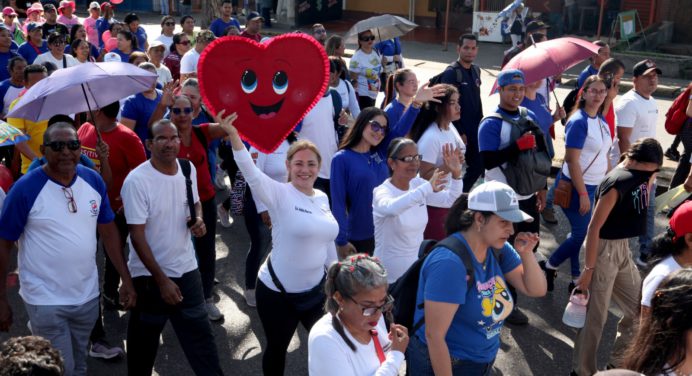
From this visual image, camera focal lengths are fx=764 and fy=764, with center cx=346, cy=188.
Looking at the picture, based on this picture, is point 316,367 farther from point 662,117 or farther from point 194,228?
point 662,117

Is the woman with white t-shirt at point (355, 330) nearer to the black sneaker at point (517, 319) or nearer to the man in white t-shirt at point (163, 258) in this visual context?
the man in white t-shirt at point (163, 258)

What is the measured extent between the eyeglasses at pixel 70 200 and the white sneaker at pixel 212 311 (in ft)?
6.31

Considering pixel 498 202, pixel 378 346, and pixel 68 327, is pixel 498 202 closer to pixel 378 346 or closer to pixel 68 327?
pixel 378 346

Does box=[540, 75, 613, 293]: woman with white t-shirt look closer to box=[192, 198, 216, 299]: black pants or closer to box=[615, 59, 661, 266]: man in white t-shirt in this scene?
box=[615, 59, 661, 266]: man in white t-shirt

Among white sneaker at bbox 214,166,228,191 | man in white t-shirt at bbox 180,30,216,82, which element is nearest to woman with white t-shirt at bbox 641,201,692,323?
white sneaker at bbox 214,166,228,191

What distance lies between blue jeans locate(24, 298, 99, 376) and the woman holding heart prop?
3.26 ft

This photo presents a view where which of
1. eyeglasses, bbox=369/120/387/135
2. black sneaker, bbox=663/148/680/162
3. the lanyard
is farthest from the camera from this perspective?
black sneaker, bbox=663/148/680/162

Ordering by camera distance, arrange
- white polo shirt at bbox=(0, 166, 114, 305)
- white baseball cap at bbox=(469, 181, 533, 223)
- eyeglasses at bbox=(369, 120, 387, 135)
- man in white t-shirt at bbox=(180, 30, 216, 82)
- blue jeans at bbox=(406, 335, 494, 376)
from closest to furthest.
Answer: white baseball cap at bbox=(469, 181, 533, 223)
blue jeans at bbox=(406, 335, 494, 376)
white polo shirt at bbox=(0, 166, 114, 305)
eyeglasses at bbox=(369, 120, 387, 135)
man in white t-shirt at bbox=(180, 30, 216, 82)

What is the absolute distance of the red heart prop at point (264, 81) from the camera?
4.97 m

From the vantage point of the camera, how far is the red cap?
12.7 feet

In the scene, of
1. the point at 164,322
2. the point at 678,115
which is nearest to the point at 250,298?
the point at 164,322

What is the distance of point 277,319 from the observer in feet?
14.7

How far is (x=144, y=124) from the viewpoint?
6445 millimetres

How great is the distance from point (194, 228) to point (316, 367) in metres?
1.80
